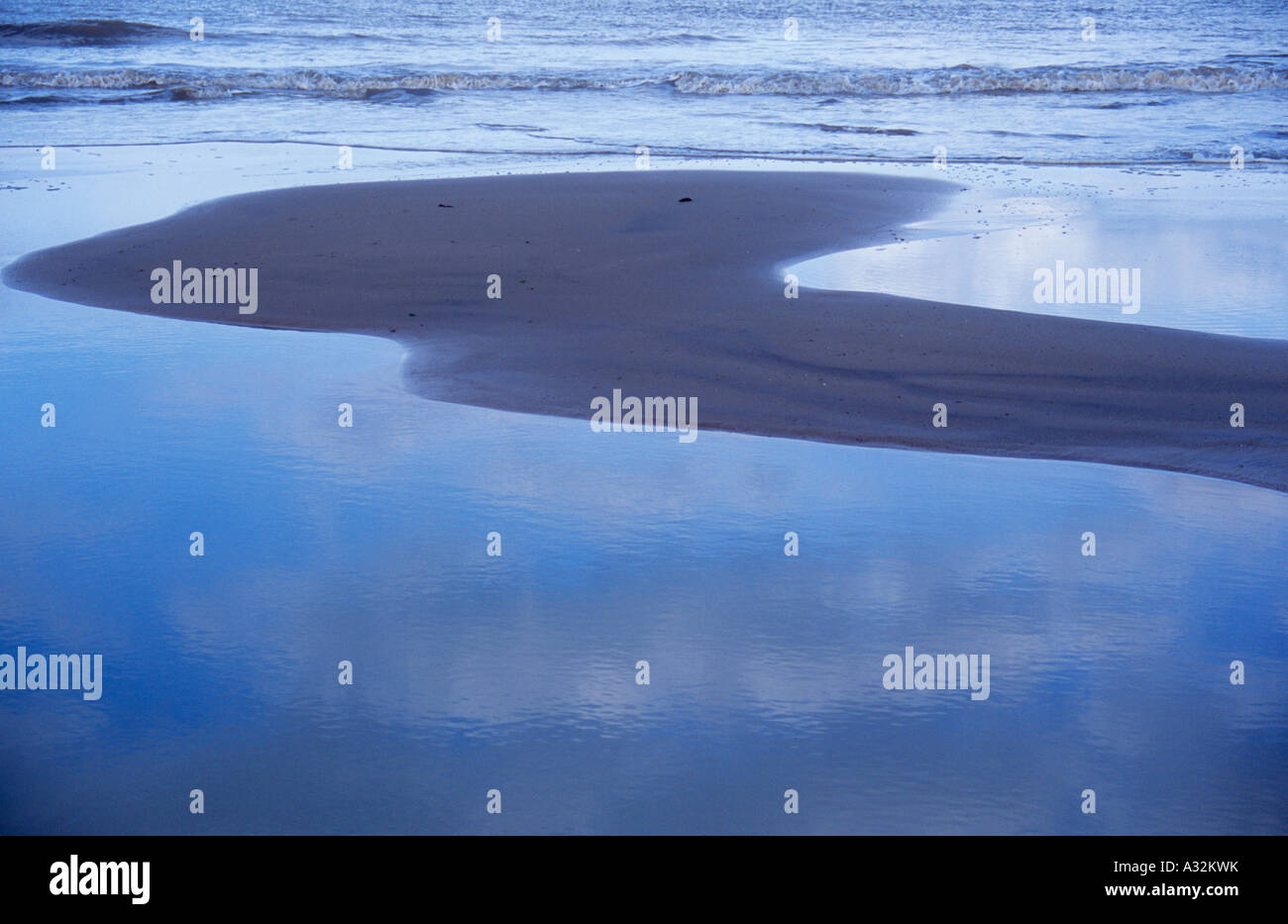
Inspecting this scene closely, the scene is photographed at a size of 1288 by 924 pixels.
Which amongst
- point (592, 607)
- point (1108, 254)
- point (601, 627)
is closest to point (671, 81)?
point (1108, 254)

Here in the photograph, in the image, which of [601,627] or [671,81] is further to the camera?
[671,81]

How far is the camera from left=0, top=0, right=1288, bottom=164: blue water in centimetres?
1930

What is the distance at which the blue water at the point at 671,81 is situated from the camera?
19.3 metres

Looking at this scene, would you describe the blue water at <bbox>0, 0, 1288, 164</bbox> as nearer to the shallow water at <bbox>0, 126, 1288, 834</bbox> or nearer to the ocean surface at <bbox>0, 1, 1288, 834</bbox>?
the ocean surface at <bbox>0, 1, 1288, 834</bbox>

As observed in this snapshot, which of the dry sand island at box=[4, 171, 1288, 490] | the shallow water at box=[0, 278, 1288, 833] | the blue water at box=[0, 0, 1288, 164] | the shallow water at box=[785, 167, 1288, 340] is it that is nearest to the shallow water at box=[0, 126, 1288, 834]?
the shallow water at box=[0, 278, 1288, 833]

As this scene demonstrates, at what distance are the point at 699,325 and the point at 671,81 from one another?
20.2 meters

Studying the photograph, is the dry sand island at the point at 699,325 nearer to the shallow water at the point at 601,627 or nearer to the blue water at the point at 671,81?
the shallow water at the point at 601,627

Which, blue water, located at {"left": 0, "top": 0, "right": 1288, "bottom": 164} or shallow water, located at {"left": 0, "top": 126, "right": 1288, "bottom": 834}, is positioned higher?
blue water, located at {"left": 0, "top": 0, "right": 1288, "bottom": 164}

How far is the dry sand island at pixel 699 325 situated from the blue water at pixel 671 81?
5.41 metres

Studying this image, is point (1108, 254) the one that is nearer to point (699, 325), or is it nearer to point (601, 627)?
point (699, 325)

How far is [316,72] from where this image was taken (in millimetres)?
27844

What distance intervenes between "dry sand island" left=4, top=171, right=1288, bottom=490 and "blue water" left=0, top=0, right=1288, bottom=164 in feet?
17.7

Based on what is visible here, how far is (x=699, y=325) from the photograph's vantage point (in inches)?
Answer: 342
